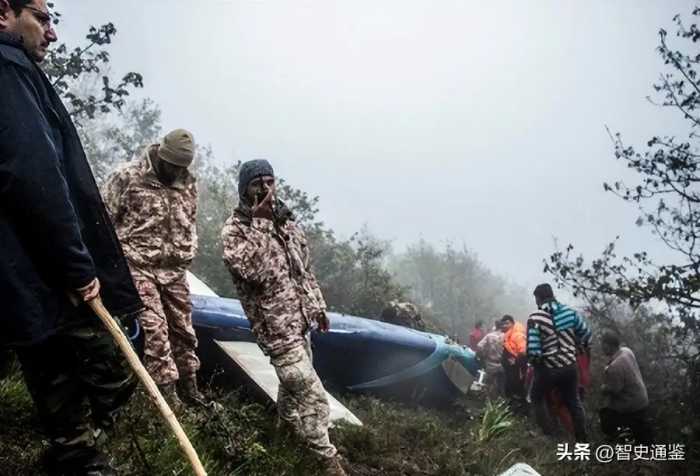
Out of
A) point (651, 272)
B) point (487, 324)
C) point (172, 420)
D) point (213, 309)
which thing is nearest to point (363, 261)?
point (651, 272)

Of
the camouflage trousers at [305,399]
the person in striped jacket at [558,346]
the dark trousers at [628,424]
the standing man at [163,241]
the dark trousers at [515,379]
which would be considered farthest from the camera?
the dark trousers at [515,379]

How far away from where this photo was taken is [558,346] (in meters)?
6.84

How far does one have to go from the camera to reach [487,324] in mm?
30875

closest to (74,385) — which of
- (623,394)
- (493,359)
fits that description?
(623,394)

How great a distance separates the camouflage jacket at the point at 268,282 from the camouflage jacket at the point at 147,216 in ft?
1.54

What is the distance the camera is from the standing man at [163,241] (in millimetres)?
3703

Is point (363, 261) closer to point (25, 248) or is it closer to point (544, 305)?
point (544, 305)

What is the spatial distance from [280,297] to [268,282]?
5.4 inches

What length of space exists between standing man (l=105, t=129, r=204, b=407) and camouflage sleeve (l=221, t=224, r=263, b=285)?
501 millimetres

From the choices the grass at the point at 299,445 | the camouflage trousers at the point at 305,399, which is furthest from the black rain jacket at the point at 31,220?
the camouflage trousers at the point at 305,399

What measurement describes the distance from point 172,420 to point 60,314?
581mm

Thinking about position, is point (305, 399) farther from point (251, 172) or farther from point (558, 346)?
point (558, 346)

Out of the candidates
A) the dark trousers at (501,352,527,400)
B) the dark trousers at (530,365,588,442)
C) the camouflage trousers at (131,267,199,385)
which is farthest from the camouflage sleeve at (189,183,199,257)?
the dark trousers at (501,352,527,400)

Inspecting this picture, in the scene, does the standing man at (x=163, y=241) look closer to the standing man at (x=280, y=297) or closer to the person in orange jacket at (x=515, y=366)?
the standing man at (x=280, y=297)
